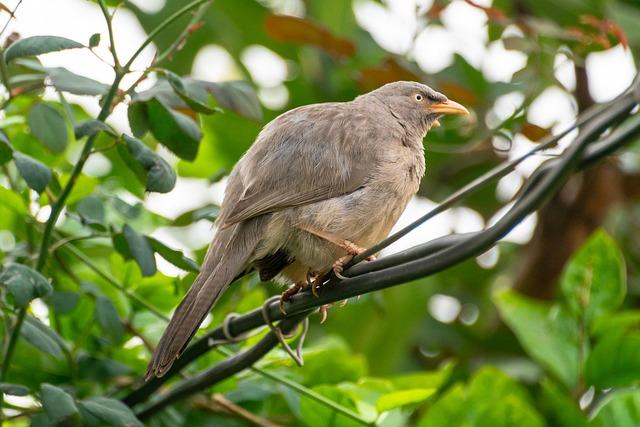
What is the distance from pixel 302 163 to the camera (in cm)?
371

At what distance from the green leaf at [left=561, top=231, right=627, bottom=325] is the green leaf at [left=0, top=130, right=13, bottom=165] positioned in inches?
85.7

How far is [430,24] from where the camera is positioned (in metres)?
5.48

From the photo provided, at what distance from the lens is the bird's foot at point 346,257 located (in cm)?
316

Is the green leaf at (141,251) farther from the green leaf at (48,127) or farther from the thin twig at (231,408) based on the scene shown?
the thin twig at (231,408)

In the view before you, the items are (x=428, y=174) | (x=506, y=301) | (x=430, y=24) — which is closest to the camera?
(x=506, y=301)

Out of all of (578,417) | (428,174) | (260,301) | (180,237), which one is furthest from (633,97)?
(428,174)

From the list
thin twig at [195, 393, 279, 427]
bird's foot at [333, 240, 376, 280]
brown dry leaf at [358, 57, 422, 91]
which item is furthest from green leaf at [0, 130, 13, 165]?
brown dry leaf at [358, 57, 422, 91]

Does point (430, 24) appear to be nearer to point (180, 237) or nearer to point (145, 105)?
point (180, 237)

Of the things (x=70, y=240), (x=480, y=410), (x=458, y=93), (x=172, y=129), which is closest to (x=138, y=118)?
(x=172, y=129)

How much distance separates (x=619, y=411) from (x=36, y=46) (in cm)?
238

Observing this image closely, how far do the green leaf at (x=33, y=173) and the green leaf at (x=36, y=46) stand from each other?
0.30 metres

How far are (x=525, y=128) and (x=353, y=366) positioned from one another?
3.91 feet

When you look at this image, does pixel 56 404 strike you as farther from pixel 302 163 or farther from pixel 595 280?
pixel 595 280

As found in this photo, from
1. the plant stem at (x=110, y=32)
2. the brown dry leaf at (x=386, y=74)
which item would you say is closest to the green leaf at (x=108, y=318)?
the plant stem at (x=110, y=32)
